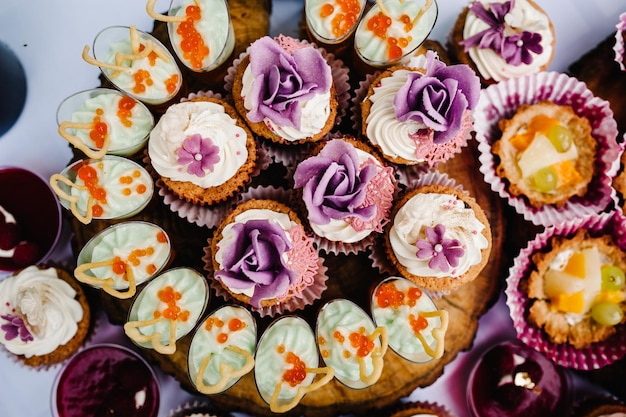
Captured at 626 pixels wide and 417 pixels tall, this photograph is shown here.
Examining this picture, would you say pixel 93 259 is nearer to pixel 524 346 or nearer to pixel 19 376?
pixel 19 376

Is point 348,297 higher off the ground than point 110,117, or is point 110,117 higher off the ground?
point 110,117

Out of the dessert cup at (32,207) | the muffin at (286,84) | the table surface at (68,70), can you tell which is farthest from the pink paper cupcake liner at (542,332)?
the dessert cup at (32,207)

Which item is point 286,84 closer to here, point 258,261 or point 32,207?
point 258,261

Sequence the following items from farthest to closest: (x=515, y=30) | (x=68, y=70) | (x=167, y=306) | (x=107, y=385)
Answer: (x=68, y=70)
(x=515, y=30)
(x=107, y=385)
(x=167, y=306)

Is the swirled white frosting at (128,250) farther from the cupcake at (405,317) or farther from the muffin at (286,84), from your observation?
the cupcake at (405,317)

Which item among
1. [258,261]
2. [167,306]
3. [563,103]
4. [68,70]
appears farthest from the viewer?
[68,70]

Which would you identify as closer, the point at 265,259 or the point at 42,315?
the point at 265,259

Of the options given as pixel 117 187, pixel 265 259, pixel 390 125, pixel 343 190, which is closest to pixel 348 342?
pixel 265 259

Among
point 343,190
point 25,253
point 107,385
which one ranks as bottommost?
point 107,385
